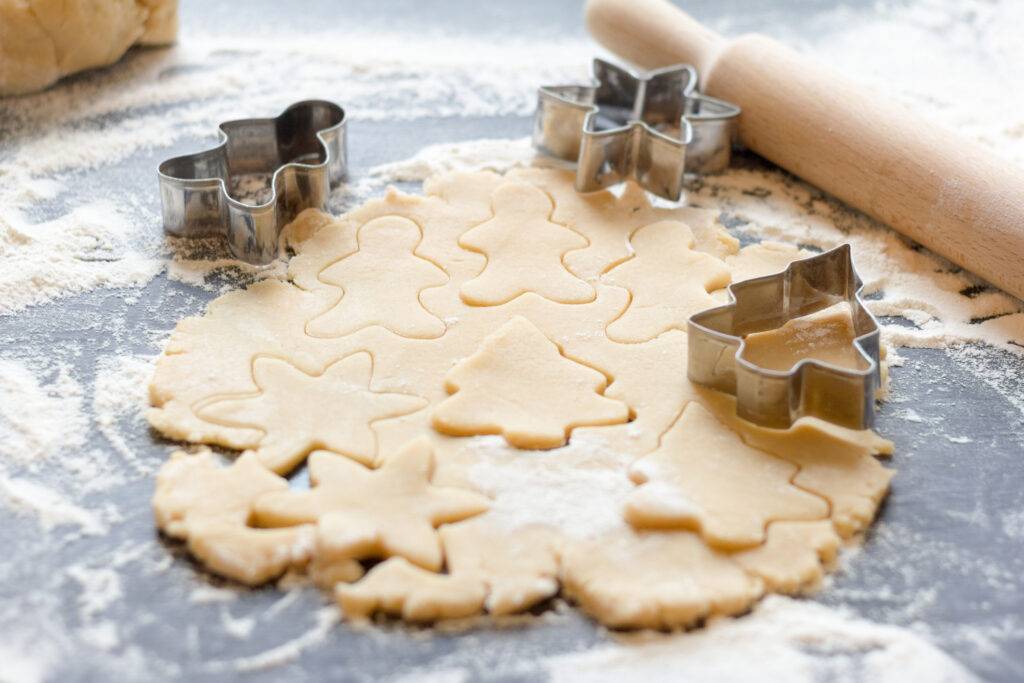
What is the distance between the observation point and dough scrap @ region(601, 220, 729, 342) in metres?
1.45

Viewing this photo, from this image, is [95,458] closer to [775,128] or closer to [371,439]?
[371,439]

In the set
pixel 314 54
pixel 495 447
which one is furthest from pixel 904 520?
pixel 314 54

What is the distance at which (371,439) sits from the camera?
1237 mm

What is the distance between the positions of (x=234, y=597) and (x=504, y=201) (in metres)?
0.84

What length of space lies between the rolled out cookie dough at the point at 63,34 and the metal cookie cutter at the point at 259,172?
0.40 metres

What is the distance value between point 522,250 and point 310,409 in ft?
1.52

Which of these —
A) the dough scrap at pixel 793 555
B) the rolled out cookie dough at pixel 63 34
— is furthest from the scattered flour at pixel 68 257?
the dough scrap at pixel 793 555

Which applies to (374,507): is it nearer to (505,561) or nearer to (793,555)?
(505,561)

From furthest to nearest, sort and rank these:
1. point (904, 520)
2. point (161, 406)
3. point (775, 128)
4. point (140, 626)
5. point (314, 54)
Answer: point (314, 54)
point (775, 128)
point (161, 406)
point (904, 520)
point (140, 626)

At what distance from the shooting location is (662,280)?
5.06 ft

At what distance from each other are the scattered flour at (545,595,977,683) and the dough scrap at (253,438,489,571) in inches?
7.7

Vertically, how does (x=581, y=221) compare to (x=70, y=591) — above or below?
above

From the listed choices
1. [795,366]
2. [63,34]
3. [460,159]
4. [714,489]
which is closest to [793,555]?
[714,489]

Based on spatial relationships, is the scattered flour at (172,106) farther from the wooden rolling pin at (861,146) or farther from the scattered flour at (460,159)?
the wooden rolling pin at (861,146)
